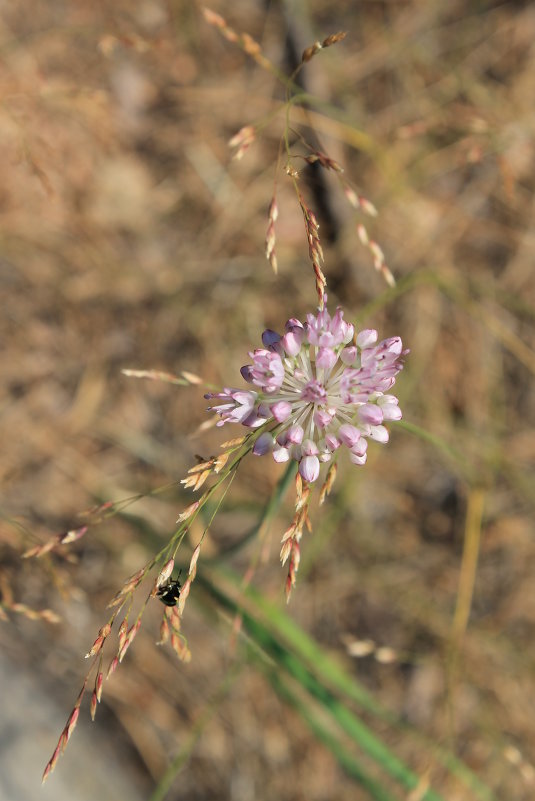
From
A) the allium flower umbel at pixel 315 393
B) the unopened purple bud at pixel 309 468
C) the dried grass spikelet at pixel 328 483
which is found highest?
the allium flower umbel at pixel 315 393

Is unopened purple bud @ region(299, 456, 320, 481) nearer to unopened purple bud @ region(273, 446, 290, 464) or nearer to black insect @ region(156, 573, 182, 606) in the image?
unopened purple bud @ region(273, 446, 290, 464)

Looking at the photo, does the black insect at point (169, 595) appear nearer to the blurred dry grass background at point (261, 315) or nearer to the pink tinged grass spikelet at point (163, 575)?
the pink tinged grass spikelet at point (163, 575)

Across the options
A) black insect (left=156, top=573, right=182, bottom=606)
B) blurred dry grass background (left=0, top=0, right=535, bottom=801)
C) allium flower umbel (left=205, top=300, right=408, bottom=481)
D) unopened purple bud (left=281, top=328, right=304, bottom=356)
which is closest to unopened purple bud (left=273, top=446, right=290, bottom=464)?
allium flower umbel (left=205, top=300, right=408, bottom=481)

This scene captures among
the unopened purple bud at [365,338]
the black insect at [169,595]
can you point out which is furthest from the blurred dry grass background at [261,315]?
the unopened purple bud at [365,338]

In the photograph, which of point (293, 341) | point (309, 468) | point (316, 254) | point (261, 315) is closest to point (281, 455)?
point (309, 468)

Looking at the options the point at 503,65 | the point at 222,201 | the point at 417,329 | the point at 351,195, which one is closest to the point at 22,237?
the point at 222,201

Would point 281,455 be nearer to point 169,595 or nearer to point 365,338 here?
point 365,338
